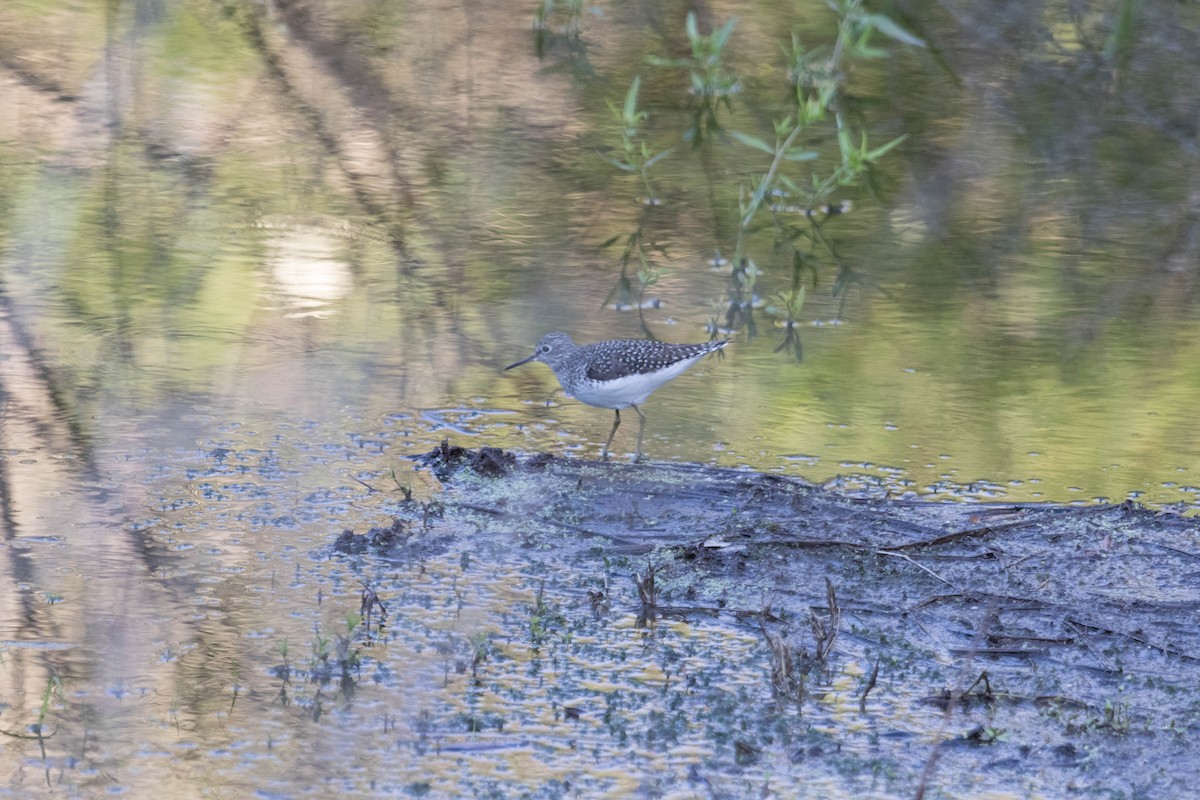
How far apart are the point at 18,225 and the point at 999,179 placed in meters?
7.45

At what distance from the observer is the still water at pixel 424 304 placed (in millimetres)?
5773

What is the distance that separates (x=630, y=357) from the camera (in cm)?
762

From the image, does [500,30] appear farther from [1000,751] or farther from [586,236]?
[1000,751]

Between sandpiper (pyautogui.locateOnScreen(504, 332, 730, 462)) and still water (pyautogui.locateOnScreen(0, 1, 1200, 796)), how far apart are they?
Result: 279mm

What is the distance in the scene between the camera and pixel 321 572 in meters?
6.11

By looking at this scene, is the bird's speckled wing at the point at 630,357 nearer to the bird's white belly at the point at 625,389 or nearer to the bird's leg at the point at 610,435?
the bird's white belly at the point at 625,389

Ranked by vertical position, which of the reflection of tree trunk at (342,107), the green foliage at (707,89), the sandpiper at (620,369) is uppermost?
the sandpiper at (620,369)

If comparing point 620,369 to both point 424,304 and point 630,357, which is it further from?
point 424,304

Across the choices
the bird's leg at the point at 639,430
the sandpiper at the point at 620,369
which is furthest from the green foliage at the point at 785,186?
the sandpiper at the point at 620,369

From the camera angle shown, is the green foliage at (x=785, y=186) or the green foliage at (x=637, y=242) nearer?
the green foliage at (x=785, y=186)

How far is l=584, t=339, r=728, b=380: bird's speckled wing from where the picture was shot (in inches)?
297

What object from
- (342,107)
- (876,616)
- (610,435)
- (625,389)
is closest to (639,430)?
(610,435)

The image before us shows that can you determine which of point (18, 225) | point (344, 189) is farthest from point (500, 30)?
point (18, 225)

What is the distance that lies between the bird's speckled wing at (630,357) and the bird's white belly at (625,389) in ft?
0.08
